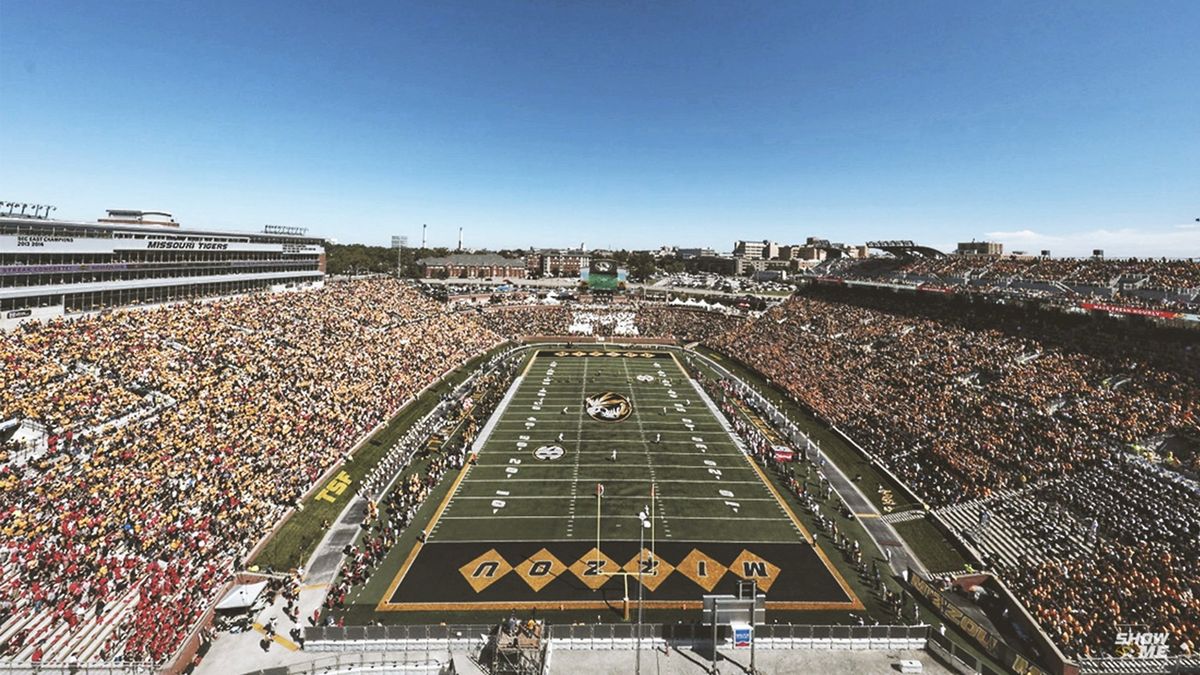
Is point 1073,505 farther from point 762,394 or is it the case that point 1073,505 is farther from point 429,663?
point 429,663

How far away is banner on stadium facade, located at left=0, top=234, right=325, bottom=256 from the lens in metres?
34.7

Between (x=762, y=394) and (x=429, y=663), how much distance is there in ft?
128

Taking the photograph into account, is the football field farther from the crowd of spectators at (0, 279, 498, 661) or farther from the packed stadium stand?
the crowd of spectators at (0, 279, 498, 661)

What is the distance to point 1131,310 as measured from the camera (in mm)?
40219

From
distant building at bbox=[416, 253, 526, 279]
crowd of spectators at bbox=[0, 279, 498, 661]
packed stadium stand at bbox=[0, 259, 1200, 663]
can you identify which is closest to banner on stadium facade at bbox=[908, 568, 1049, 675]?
packed stadium stand at bbox=[0, 259, 1200, 663]

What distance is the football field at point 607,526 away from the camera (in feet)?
75.0

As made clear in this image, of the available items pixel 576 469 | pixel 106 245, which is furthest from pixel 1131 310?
pixel 106 245

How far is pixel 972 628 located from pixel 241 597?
87.4ft

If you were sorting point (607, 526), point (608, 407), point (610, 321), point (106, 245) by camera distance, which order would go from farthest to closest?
point (610, 321) → point (608, 407) → point (106, 245) → point (607, 526)

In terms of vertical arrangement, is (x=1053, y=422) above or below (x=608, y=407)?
above

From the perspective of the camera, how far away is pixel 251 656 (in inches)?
750

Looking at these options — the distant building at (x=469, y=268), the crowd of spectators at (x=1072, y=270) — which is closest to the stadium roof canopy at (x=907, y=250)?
the crowd of spectators at (x=1072, y=270)

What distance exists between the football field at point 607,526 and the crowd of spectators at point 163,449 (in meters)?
7.91

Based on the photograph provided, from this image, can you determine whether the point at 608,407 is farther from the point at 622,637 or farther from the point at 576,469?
the point at 622,637
